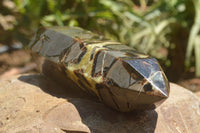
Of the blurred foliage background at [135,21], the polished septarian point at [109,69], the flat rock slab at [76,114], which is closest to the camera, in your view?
the polished septarian point at [109,69]

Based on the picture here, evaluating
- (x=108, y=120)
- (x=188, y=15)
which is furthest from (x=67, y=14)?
(x=108, y=120)

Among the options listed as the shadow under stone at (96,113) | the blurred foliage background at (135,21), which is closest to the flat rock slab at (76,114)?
the shadow under stone at (96,113)

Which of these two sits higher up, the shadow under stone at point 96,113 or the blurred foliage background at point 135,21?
the shadow under stone at point 96,113

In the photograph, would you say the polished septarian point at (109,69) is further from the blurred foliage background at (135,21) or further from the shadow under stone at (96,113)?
the blurred foliage background at (135,21)

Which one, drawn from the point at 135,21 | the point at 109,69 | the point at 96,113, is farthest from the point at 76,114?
the point at 135,21

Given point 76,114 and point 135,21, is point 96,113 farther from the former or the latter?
point 135,21

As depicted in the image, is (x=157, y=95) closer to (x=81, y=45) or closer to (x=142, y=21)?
(x=81, y=45)

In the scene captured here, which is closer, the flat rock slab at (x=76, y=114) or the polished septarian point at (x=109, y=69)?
the polished septarian point at (x=109, y=69)
